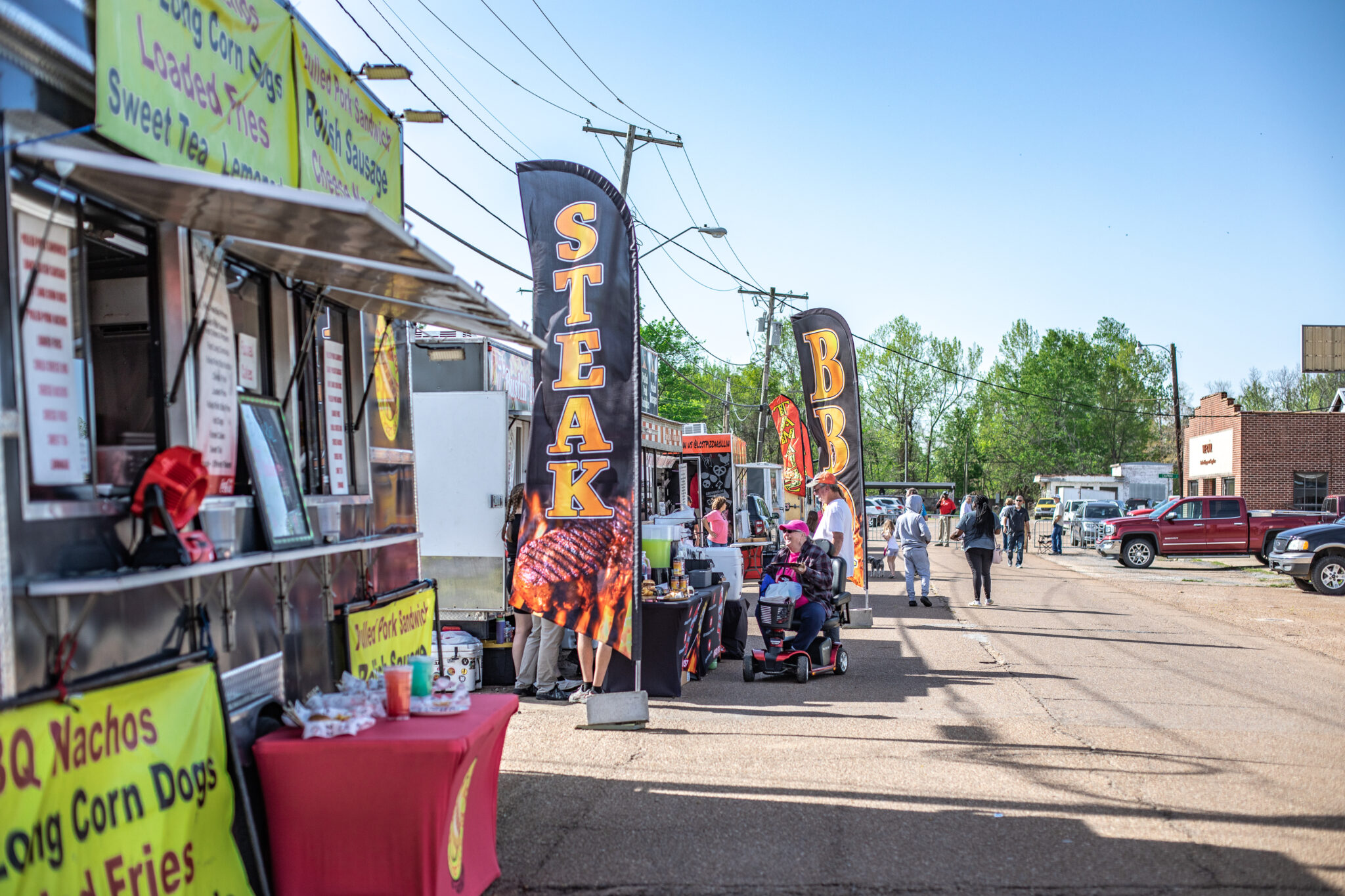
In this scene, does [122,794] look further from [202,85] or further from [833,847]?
[833,847]

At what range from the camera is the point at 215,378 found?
172 inches

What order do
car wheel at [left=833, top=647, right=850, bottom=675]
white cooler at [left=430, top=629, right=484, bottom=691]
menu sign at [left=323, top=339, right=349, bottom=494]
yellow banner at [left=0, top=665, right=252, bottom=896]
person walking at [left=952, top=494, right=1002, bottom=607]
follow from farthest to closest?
person walking at [left=952, top=494, right=1002, bottom=607] → car wheel at [left=833, top=647, right=850, bottom=675] → white cooler at [left=430, top=629, right=484, bottom=691] → menu sign at [left=323, top=339, right=349, bottom=494] → yellow banner at [left=0, top=665, right=252, bottom=896]

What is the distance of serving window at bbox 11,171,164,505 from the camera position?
10.3ft

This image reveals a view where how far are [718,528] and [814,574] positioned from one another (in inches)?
211

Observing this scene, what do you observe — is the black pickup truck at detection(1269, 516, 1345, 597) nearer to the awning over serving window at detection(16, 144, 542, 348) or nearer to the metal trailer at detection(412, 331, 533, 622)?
the metal trailer at detection(412, 331, 533, 622)

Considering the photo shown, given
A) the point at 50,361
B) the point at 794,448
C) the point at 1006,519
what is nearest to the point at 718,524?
the point at 794,448

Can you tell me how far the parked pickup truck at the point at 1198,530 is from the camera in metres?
24.9

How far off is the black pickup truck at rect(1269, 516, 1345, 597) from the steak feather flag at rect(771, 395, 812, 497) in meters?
9.88

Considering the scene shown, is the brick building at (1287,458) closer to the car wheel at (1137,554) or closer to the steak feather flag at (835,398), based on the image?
the car wheel at (1137,554)

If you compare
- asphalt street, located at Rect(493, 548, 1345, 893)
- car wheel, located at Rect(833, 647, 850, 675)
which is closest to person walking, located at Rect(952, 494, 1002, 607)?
asphalt street, located at Rect(493, 548, 1345, 893)

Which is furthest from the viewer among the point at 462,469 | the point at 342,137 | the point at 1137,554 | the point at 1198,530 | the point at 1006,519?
the point at 1006,519

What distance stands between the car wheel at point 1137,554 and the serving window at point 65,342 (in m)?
26.2

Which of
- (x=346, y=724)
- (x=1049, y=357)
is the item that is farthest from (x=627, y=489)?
(x=1049, y=357)

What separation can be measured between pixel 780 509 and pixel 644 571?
72.1ft
